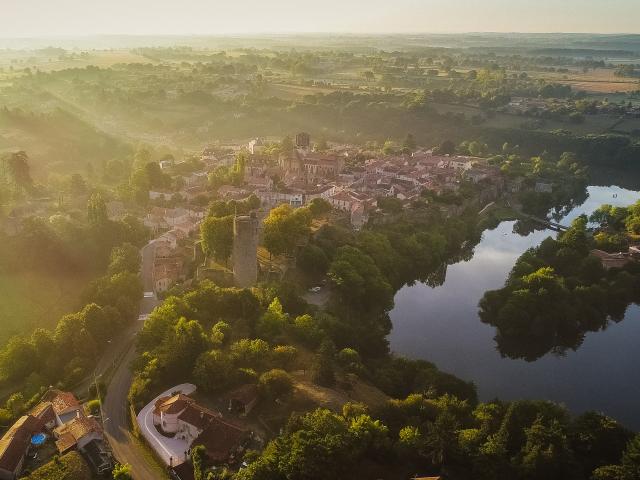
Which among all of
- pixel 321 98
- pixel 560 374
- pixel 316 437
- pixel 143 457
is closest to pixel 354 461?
pixel 316 437

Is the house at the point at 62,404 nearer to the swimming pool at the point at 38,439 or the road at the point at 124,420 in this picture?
the swimming pool at the point at 38,439

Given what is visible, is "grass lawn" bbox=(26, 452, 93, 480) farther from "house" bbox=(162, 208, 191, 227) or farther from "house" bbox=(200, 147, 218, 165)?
"house" bbox=(200, 147, 218, 165)

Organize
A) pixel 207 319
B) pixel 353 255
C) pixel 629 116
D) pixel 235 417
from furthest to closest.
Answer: pixel 629 116 < pixel 353 255 < pixel 207 319 < pixel 235 417

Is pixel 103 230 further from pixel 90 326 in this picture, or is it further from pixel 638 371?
pixel 638 371

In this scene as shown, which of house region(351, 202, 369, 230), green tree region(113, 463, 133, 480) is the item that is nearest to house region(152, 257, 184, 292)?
house region(351, 202, 369, 230)

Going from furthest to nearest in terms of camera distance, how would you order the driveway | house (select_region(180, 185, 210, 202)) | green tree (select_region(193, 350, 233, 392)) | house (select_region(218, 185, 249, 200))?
house (select_region(180, 185, 210, 202))
house (select_region(218, 185, 249, 200))
green tree (select_region(193, 350, 233, 392))
the driveway

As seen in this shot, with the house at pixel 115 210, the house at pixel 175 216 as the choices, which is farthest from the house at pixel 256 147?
the house at pixel 175 216

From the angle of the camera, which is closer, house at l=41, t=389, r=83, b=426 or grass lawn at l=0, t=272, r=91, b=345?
house at l=41, t=389, r=83, b=426

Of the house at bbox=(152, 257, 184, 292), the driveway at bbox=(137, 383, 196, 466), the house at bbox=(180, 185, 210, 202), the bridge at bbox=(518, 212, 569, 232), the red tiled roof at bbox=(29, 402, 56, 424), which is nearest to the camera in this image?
the driveway at bbox=(137, 383, 196, 466)
